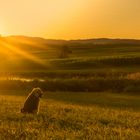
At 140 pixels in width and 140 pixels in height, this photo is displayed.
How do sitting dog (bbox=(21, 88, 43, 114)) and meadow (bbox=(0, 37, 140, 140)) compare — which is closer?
meadow (bbox=(0, 37, 140, 140))

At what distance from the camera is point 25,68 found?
79938 millimetres

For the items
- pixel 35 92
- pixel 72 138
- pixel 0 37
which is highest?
pixel 0 37

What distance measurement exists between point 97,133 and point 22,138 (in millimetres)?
2910

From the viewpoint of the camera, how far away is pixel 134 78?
164 ft

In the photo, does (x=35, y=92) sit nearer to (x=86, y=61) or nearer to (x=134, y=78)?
(x=134, y=78)

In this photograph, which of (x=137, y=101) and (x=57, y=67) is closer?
(x=137, y=101)

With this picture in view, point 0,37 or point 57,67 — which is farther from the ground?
point 0,37

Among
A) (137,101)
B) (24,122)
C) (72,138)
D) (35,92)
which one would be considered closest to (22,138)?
(72,138)

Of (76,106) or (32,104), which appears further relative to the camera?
(76,106)

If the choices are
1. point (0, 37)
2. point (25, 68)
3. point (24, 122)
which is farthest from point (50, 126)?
point (0, 37)

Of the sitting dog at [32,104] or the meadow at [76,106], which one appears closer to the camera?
the meadow at [76,106]

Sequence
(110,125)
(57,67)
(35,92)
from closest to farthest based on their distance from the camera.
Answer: (110,125) → (35,92) → (57,67)

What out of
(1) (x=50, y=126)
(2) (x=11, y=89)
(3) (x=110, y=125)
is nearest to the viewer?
(1) (x=50, y=126)

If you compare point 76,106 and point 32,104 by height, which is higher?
point 32,104
